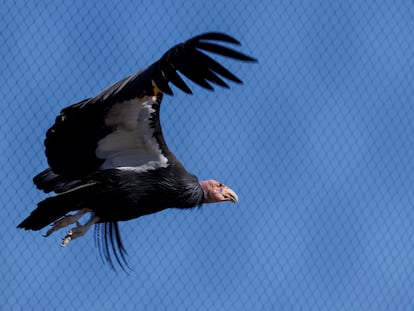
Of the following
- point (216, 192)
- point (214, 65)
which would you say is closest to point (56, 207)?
point (216, 192)

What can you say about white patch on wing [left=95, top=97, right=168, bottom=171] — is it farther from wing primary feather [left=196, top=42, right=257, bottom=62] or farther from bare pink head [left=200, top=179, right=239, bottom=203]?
wing primary feather [left=196, top=42, right=257, bottom=62]

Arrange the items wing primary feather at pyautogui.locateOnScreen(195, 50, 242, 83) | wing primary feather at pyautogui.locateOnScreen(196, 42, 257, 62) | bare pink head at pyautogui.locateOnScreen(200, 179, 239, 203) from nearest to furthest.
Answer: wing primary feather at pyautogui.locateOnScreen(196, 42, 257, 62) < wing primary feather at pyautogui.locateOnScreen(195, 50, 242, 83) < bare pink head at pyautogui.locateOnScreen(200, 179, 239, 203)

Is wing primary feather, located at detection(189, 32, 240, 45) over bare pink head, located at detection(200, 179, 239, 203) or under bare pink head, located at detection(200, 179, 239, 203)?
over

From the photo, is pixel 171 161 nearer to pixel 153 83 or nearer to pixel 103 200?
pixel 103 200

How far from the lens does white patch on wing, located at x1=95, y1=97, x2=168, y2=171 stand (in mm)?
10680

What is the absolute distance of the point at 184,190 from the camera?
1096cm

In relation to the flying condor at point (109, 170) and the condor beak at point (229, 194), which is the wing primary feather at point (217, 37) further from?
the condor beak at point (229, 194)

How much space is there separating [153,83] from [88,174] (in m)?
1.20

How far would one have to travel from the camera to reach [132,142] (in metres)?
10.9

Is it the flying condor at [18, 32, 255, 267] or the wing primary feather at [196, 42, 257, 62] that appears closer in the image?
the wing primary feather at [196, 42, 257, 62]

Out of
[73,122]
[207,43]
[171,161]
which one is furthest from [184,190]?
[207,43]

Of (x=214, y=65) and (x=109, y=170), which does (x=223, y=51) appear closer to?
(x=214, y=65)

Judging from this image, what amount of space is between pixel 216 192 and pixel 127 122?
98 centimetres

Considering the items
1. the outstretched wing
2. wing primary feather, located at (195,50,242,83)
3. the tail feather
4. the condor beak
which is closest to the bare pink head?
the condor beak
